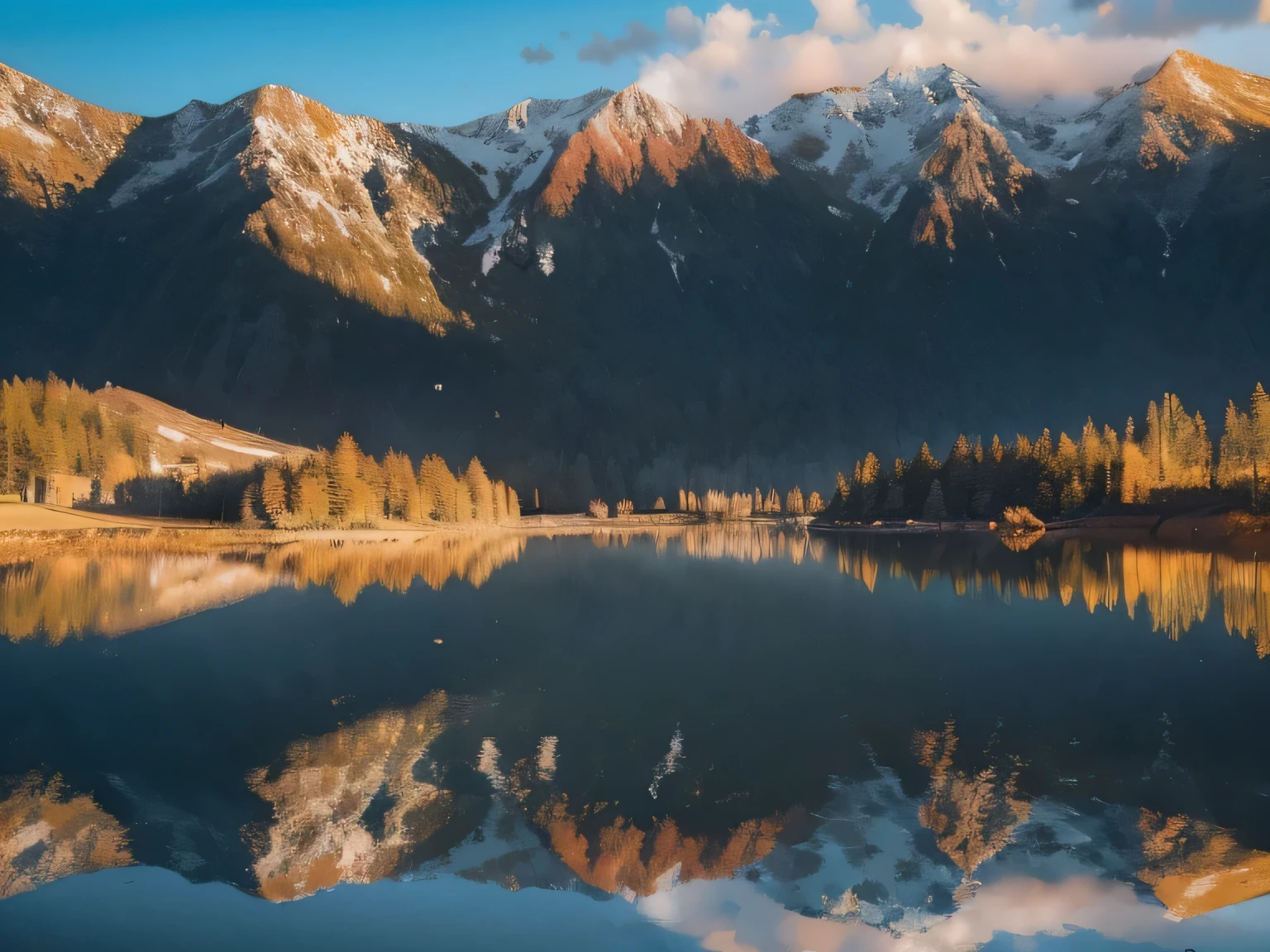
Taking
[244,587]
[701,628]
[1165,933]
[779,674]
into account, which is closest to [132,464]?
[244,587]

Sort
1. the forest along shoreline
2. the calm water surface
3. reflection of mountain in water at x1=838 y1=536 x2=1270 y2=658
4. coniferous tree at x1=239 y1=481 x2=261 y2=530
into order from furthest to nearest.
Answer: coniferous tree at x1=239 y1=481 x2=261 y2=530 → the forest along shoreline → reflection of mountain in water at x1=838 y1=536 x2=1270 y2=658 → the calm water surface

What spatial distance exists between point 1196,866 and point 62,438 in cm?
12811

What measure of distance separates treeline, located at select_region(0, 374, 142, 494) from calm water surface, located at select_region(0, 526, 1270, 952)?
252ft

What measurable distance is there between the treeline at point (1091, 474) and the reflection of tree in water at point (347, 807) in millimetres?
103762

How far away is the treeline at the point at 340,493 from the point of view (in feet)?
413

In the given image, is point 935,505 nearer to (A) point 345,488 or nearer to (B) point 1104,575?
(B) point 1104,575

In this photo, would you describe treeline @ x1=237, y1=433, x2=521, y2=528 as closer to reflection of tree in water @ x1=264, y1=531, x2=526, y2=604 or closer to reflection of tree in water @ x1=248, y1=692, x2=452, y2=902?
reflection of tree in water @ x1=264, y1=531, x2=526, y2=604

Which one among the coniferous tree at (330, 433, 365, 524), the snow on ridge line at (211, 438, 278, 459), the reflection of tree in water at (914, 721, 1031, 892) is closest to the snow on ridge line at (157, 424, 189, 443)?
the snow on ridge line at (211, 438, 278, 459)

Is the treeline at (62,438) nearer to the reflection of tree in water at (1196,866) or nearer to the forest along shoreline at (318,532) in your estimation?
the forest along shoreline at (318,532)

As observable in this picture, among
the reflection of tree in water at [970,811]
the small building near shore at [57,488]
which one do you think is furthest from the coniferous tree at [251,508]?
the reflection of tree in water at [970,811]

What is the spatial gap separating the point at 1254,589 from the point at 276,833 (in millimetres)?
57033

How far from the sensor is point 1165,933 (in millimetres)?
16016

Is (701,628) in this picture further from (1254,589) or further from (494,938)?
(1254,589)

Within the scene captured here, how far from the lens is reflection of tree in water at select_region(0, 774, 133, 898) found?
1833 centimetres
